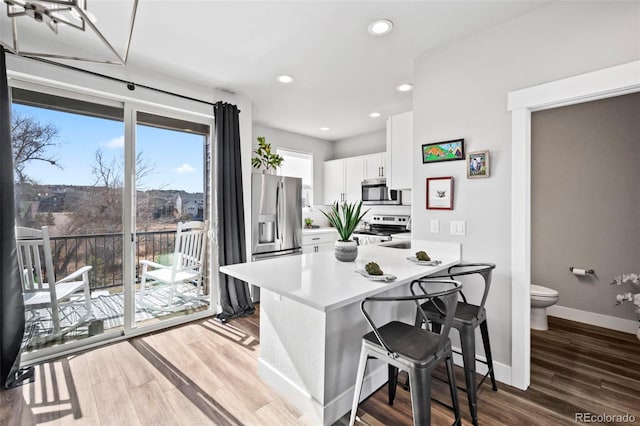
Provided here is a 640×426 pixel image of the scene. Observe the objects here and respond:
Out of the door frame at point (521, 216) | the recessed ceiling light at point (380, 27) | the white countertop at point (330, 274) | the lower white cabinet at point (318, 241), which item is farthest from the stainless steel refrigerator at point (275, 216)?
the door frame at point (521, 216)

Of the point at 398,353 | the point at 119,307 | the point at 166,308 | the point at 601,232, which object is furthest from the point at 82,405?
the point at 601,232

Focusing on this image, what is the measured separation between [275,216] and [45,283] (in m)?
2.41

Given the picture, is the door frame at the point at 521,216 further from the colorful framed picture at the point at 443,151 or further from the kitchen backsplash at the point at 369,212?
the kitchen backsplash at the point at 369,212

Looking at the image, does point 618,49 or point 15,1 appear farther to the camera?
point 618,49

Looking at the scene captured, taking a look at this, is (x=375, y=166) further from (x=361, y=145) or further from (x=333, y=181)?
(x=333, y=181)

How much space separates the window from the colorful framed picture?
300 centimetres

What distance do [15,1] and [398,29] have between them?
2.17 metres

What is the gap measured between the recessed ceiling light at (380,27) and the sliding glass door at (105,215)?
2.20 meters

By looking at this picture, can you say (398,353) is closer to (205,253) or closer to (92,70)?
(205,253)

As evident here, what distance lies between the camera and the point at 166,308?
10.7ft

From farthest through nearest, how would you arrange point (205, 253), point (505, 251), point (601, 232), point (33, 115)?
point (205, 253) → point (601, 232) → point (33, 115) → point (505, 251)

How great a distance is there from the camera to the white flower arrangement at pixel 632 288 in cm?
278

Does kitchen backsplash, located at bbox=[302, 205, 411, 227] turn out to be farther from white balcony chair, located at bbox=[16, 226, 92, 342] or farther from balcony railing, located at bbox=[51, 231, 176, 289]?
white balcony chair, located at bbox=[16, 226, 92, 342]

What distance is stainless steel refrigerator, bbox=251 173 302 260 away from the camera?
3861 mm
